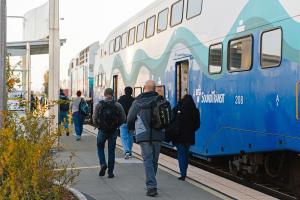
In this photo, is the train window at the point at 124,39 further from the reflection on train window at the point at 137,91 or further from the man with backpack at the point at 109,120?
the man with backpack at the point at 109,120

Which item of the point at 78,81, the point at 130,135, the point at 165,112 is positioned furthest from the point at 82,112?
the point at 78,81

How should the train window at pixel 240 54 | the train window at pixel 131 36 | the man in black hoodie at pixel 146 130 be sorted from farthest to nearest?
1. the train window at pixel 131 36
2. the train window at pixel 240 54
3. the man in black hoodie at pixel 146 130

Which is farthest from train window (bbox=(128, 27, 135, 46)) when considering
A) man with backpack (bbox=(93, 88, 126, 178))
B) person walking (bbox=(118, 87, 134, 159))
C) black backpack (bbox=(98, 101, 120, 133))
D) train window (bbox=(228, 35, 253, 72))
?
black backpack (bbox=(98, 101, 120, 133))

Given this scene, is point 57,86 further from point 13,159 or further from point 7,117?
point 13,159

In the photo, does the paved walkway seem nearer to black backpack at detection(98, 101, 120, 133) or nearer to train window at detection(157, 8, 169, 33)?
black backpack at detection(98, 101, 120, 133)

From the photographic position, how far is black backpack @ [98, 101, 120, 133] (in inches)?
384

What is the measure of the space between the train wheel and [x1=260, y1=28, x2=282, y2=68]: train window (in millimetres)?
1589

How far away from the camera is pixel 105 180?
9.62 m

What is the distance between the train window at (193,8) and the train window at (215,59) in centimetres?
127

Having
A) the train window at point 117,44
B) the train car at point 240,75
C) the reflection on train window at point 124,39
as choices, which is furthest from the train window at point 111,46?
the train car at point 240,75

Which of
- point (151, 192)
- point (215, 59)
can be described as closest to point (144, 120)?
point (151, 192)

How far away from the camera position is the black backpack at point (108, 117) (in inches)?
384

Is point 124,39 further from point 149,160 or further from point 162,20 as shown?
point 149,160

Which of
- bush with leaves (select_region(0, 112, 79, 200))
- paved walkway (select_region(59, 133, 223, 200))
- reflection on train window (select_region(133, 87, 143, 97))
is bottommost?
paved walkway (select_region(59, 133, 223, 200))
